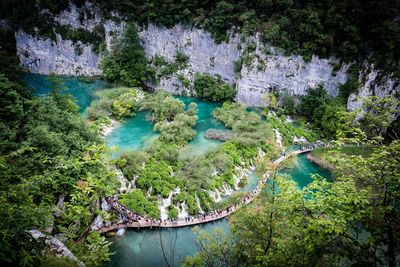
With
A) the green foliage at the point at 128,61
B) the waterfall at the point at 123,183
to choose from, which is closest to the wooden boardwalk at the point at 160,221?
the waterfall at the point at 123,183

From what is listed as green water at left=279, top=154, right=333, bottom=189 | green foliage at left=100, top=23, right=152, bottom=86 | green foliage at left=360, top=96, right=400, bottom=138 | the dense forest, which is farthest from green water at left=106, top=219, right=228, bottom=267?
green foliage at left=100, top=23, right=152, bottom=86

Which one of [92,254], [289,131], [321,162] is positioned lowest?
[321,162]

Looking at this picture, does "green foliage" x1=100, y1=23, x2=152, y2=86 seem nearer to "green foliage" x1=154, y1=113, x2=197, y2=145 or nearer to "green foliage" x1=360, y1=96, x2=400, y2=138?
"green foliage" x1=154, y1=113, x2=197, y2=145

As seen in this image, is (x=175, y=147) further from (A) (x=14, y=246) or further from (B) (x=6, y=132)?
(A) (x=14, y=246)

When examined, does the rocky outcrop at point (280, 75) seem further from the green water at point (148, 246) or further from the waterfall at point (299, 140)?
the green water at point (148, 246)

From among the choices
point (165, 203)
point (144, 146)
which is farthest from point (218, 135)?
point (165, 203)

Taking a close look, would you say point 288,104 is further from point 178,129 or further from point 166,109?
point 166,109
